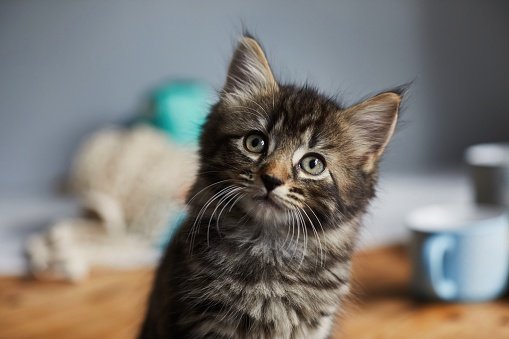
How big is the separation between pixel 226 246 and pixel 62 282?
86 centimetres

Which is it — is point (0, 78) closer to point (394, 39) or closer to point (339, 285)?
point (394, 39)

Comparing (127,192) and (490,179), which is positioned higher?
(490,179)

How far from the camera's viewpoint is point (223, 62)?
246cm

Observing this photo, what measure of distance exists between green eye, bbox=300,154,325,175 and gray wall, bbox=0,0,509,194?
1495mm

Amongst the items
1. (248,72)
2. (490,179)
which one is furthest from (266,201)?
(490,179)

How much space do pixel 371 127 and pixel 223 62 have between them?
1.52 m

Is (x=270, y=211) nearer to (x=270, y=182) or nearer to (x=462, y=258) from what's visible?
(x=270, y=182)

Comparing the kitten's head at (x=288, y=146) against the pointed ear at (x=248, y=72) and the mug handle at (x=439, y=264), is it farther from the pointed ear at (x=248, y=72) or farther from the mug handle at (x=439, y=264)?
the mug handle at (x=439, y=264)

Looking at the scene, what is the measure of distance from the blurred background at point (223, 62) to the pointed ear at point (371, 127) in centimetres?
141

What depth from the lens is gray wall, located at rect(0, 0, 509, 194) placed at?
2465 mm

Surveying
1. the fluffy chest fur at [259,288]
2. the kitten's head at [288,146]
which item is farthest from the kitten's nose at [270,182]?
the fluffy chest fur at [259,288]

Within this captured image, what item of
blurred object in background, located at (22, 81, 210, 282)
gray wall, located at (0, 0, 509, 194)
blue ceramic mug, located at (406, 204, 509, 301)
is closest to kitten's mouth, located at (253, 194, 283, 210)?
blue ceramic mug, located at (406, 204, 509, 301)

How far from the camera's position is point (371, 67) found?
250 centimetres

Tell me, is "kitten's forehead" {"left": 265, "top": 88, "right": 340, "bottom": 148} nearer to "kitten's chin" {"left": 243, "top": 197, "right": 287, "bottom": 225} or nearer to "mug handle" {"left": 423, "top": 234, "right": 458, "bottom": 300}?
"kitten's chin" {"left": 243, "top": 197, "right": 287, "bottom": 225}
